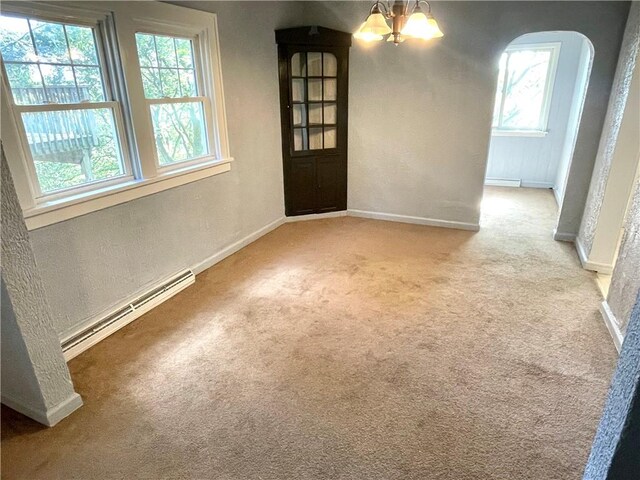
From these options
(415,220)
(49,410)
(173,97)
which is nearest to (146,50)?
(173,97)

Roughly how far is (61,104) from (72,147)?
274mm

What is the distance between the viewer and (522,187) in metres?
6.71

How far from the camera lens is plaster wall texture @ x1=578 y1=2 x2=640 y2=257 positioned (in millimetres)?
3279

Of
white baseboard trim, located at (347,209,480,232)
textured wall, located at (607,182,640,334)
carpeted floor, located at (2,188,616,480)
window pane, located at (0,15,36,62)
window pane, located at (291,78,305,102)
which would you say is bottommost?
carpeted floor, located at (2,188,616,480)

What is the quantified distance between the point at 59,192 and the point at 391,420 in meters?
2.45

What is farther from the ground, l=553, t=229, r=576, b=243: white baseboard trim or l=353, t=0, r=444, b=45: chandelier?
l=353, t=0, r=444, b=45: chandelier

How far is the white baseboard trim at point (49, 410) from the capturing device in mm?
2080

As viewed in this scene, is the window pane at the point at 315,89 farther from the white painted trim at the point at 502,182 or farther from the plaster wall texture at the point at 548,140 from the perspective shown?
the white painted trim at the point at 502,182

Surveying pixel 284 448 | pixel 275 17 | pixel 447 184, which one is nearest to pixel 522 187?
pixel 447 184

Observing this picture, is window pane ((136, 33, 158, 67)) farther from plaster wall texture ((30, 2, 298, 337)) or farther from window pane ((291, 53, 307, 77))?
window pane ((291, 53, 307, 77))

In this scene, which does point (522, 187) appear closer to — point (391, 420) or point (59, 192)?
point (391, 420)

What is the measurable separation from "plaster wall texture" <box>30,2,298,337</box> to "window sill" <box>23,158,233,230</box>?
52 mm

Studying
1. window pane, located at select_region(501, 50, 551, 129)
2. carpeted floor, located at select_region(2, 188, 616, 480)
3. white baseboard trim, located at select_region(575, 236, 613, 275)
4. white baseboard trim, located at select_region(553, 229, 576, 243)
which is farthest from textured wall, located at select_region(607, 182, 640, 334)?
window pane, located at select_region(501, 50, 551, 129)

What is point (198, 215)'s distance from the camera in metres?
3.67
